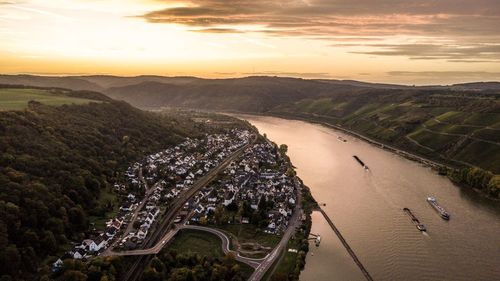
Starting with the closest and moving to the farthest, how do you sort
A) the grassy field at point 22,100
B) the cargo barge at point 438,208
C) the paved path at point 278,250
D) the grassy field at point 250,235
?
the paved path at point 278,250 < the grassy field at point 250,235 < the cargo barge at point 438,208 < the grassy field at point 22,100

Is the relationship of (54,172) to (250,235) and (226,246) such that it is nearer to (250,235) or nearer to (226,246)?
(226,246)

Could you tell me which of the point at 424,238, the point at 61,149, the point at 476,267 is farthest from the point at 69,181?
the point at 476,267

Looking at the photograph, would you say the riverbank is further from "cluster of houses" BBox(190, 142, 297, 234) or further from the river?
"cluster of houses" BBox(190, 142, 297, 234)

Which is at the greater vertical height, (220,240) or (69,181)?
(69,181)

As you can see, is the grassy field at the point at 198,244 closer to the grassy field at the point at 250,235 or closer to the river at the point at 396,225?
the grassy field at the point at 250,235

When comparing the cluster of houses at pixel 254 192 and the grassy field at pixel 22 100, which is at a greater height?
the grassy field at pixel 22 100

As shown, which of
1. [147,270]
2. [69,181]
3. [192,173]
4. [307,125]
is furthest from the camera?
[307,125]

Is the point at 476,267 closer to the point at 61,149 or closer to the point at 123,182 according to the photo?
the point at 123,182

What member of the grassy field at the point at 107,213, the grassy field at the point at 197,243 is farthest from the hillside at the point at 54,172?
the grassy field at the point at 197,243
